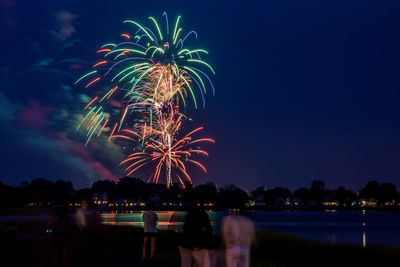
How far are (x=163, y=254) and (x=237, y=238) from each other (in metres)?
10.0

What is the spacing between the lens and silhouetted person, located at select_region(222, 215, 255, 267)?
1067 centimetres

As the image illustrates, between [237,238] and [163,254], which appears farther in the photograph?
[163,254]

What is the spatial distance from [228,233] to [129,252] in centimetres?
1301

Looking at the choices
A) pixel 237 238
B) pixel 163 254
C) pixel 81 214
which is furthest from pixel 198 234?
pixel 163 254

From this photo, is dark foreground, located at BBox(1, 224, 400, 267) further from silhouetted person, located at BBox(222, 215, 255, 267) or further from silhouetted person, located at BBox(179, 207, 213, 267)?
silhouetted person, located at BBox(179, 207, 213, 267)

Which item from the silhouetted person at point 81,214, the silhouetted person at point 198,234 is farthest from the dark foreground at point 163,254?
the silhouetted person at point 198,234

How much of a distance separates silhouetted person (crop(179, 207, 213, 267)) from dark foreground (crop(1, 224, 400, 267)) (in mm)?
6948

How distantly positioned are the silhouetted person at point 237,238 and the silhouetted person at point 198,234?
1.67ft

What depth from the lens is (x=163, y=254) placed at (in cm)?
2012

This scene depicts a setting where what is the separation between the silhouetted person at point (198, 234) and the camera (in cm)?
1004

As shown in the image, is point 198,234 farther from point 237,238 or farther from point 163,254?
point 163,254

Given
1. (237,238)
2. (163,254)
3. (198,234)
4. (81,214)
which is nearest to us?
(198,234)

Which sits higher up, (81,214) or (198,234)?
(81,214)

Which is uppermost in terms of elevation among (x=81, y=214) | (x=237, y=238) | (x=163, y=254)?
(x=81, y=214)
